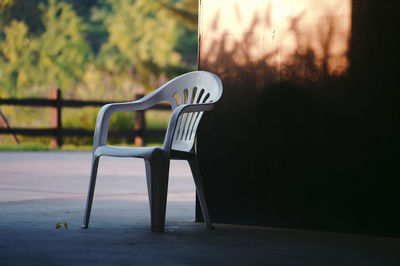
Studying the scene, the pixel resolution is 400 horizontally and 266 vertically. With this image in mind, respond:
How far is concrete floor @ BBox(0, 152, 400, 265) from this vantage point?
9.50ft

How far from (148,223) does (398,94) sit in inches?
54.4

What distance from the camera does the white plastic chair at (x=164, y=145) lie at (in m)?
3.62

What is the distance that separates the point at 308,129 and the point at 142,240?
1.02m

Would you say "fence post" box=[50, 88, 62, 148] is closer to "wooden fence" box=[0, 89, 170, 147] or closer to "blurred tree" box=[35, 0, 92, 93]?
"wooden fence" box=[0, 89, 170, 147]

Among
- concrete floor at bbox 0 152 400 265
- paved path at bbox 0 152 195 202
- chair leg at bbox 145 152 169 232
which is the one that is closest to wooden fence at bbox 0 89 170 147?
paved path at bbox 0 152 195 202

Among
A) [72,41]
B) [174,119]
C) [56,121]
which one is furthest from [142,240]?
[72,41]

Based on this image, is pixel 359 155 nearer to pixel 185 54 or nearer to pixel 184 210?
pixel 184 210

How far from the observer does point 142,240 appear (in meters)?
3.40

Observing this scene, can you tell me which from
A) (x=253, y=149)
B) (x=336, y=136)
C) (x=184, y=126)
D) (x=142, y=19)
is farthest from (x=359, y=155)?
(x=142, y=19)

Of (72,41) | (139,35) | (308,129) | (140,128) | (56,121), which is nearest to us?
(308,129)

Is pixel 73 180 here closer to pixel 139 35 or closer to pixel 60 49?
pixel 60 49

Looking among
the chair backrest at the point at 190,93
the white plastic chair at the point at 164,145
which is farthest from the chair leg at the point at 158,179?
the chair backrest at the point at 190,93

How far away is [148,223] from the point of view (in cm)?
407

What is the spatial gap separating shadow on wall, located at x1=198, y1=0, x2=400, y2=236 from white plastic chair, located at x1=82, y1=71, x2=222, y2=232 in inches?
7.6
